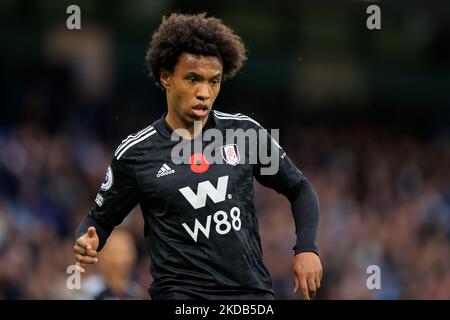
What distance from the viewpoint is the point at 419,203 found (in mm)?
14930

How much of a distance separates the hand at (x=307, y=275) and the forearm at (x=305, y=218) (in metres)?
0.09

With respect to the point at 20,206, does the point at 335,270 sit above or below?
below

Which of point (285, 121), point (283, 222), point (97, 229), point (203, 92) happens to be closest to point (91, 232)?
point (97, 229)

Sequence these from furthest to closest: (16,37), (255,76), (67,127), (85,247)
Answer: (255,76) < (16,37) < (67,127) < (85,247)

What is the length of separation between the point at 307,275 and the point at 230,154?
2.71ft

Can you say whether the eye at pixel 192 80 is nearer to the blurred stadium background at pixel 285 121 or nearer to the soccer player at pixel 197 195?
the soccer player at pixel 197 195

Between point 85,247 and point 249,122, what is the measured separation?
46.4 inches

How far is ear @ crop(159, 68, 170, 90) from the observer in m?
5.37

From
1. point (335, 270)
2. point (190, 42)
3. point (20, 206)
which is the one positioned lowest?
point (335, 270)

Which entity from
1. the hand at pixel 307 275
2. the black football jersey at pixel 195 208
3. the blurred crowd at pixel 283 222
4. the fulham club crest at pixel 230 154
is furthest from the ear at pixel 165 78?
the blurred crowd at pixel 283 222

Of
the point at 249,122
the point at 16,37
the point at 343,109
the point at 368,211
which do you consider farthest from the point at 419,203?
the point at 249,122

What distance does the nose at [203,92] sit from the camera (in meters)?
5.06

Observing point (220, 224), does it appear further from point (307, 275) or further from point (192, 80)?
point (192, 80)

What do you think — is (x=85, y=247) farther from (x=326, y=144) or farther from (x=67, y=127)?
(x=326, y=144)
